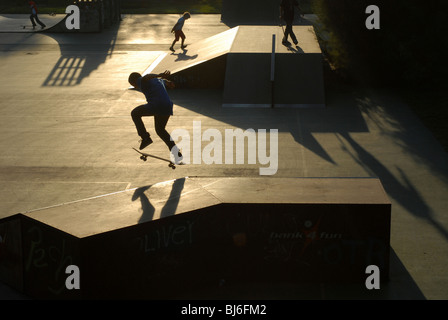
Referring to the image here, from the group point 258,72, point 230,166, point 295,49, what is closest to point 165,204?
point 230,166

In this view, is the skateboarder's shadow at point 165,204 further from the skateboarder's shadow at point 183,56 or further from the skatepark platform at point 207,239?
the skateboarder's shadow at point 183,56

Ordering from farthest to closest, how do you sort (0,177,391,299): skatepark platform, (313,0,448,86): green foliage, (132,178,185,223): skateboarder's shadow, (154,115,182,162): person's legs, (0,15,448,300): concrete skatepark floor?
(313,0,448,86): green foliage < (154,115,182,162): person's legs < (0,15,448,300): concrete skatepark floor < (132,178,185,223): skateboarder's shadow < (0,177,391,299): skatepark platform

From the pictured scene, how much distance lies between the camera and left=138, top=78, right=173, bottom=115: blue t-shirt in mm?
11086

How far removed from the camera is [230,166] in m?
13.5

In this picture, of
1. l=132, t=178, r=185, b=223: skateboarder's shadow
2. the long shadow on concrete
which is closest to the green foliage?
the long shadow on concrete

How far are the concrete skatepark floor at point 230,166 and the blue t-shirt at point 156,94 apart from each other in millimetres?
1860

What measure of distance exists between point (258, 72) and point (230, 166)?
6.77m

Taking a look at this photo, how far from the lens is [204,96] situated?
782 inches

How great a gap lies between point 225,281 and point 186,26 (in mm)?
27691

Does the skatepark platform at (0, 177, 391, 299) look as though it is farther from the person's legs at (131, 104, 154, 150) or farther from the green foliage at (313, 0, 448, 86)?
the green foliage at (313, 0, 448, 86)

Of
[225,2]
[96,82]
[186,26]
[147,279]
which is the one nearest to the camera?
[147,279]

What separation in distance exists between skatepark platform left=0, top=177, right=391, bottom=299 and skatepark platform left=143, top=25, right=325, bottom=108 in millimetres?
10024

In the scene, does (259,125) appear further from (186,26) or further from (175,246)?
(186,26)

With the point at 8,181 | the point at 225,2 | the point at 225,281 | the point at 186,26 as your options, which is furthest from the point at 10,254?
the point at 225,2
